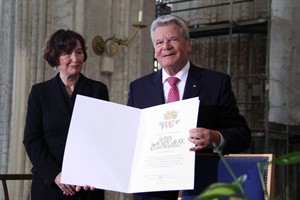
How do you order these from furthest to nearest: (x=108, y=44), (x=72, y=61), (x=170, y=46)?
(x=108, y=44) → (x=72, y=61) → (x=170, y=46)

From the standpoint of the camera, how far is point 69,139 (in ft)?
7.95

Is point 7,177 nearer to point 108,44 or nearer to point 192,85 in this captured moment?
point 192,85

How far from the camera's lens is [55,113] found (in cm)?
298

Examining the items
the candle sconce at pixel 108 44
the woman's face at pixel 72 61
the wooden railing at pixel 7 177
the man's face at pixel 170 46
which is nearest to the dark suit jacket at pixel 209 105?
the man's face at pixel 170 46

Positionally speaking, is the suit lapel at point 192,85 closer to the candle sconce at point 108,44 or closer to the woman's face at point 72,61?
the woman's face at point 72,61

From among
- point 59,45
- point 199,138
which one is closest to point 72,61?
point 59,45

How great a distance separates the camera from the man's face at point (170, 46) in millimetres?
2430

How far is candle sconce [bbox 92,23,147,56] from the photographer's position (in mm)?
6000

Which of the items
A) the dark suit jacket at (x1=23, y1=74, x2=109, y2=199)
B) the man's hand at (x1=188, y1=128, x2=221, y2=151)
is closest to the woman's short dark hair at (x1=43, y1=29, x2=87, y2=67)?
the dark suit jacket at (x1=23, y1=74, x2=109, y2=199)

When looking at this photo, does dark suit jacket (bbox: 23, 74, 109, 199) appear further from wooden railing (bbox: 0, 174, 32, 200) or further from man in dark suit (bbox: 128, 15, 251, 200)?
wooden railing (bbox: 0, 174, 32, 200)

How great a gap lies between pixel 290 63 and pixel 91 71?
4.55 m

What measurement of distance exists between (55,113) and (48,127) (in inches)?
3.1

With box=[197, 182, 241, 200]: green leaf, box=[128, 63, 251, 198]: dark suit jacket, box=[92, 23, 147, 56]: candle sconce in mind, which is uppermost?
box=[92, 23, 147, 56]: candle sconce

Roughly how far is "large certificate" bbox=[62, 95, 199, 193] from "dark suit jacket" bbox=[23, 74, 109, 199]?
0.48 m
